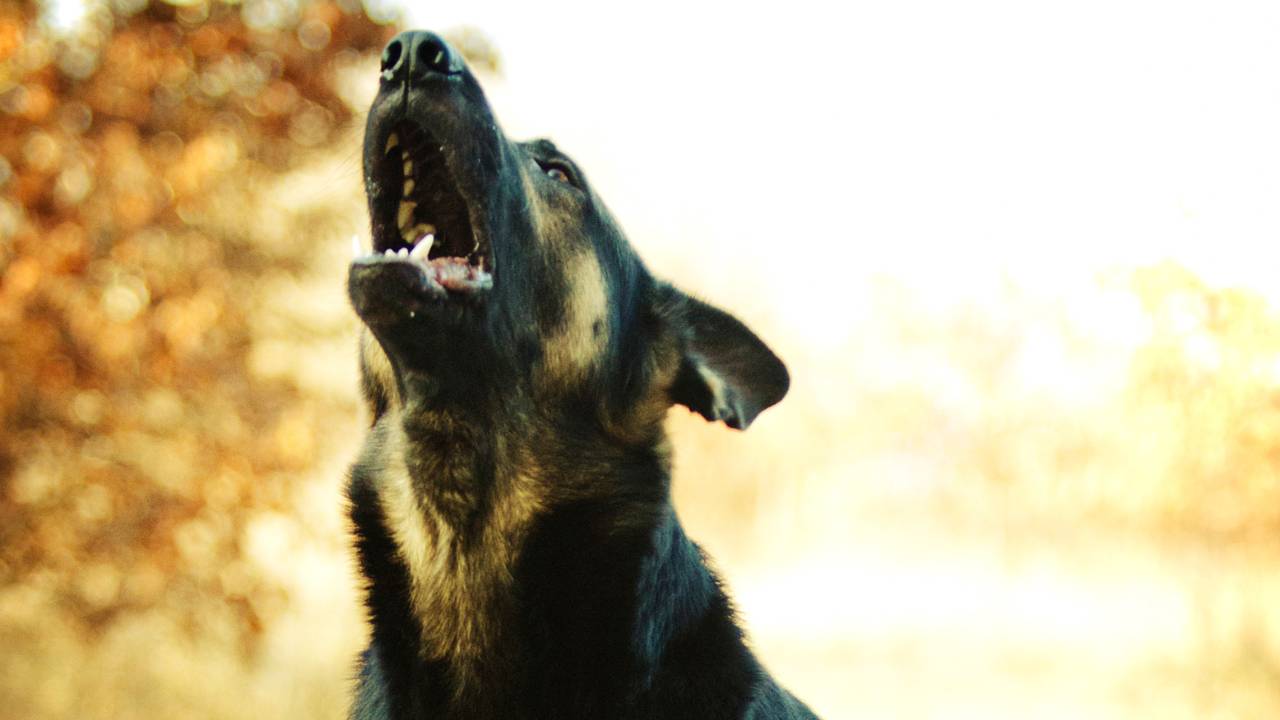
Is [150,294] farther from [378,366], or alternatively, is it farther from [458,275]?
[458,275]

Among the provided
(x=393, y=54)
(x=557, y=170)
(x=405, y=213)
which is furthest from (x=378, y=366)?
(x=393, y=54)

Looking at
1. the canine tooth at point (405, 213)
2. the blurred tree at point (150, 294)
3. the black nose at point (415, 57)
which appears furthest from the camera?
the blurred tree at point (150, 294)

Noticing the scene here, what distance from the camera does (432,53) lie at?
2.21 meters

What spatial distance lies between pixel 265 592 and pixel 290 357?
125cm

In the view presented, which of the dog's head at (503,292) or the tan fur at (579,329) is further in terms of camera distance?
the tan fur at (579,329)

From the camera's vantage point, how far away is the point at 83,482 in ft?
16.8

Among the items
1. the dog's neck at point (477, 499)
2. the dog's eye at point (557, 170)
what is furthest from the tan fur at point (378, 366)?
the dog's eye at point (557, 170)

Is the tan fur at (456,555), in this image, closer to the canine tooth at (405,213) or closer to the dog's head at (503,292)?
the dog's head at (503,292)

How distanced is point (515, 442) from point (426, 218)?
58 cm

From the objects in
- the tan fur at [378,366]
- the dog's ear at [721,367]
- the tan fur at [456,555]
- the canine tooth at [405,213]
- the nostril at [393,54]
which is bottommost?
the tan fur at [456,555]

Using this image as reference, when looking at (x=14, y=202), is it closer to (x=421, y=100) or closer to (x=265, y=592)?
(x=265, y=592)

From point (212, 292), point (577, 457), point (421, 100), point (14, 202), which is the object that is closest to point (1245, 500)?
point (577, 457)

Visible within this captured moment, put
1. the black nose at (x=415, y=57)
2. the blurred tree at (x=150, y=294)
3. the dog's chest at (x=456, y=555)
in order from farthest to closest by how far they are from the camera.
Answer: the blurred tree at (x=150, y=294) → the dog's chest at (x=456, y=555) → the black nose at (x=415, y=57)

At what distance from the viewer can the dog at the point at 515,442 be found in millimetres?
2217
